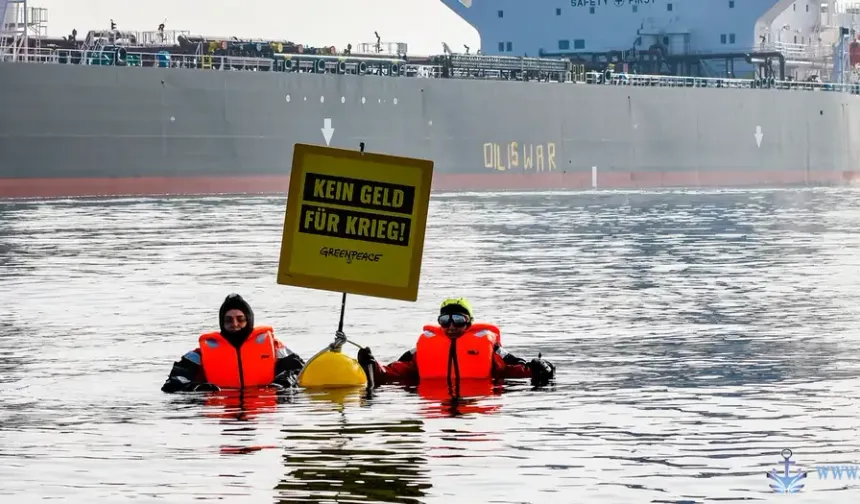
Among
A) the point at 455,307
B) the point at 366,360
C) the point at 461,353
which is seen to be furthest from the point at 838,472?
the point at 366,360

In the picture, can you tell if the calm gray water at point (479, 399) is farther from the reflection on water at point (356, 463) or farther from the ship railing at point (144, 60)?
the ship railing at point (144, 60)

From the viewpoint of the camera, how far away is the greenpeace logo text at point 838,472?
411 inches

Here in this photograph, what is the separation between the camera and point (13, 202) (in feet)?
190

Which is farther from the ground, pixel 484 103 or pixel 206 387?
pixel 484 103

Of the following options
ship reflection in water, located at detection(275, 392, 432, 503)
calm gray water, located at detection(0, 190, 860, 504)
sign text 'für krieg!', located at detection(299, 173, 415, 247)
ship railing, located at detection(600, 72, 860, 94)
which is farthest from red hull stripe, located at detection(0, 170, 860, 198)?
ship reflection in water, located at detection(275, 392, 432, 503)

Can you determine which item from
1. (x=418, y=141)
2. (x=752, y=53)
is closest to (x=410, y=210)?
(x=418, y=141)

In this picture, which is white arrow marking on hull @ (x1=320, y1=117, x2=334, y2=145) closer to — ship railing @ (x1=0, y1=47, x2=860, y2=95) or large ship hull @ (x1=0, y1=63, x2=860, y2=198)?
Answer: large ship hull @ (x1=0, y1=63, x2=860, y2=198)

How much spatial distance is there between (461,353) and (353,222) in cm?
152

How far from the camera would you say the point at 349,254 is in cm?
1531

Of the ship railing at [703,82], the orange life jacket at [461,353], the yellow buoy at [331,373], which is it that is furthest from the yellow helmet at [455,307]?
the ship railing at [703,82]

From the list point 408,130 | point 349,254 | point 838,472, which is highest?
point 408,130

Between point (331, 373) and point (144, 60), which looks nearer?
point (331, 373)

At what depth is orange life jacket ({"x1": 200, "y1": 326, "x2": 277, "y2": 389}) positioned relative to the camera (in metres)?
14.9

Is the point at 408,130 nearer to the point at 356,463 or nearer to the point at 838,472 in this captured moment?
the point at 356,463
